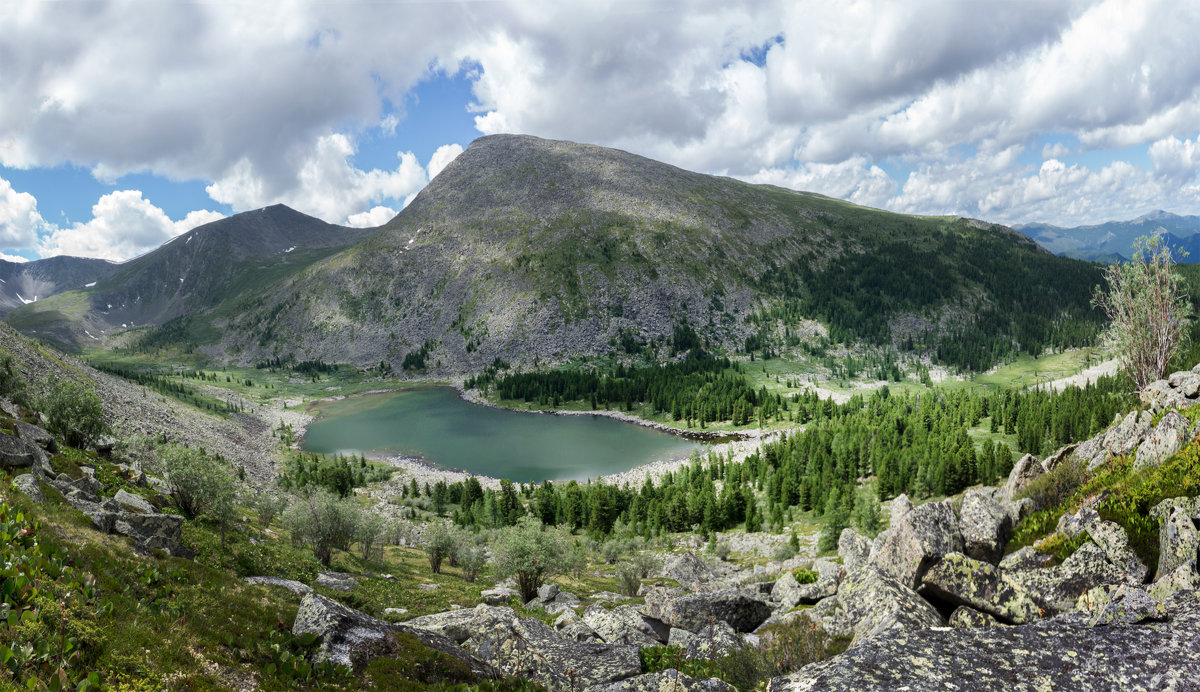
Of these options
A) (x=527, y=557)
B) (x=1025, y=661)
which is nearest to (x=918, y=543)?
(x=1025, y=661)

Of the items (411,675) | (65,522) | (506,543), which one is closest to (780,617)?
(411,675)

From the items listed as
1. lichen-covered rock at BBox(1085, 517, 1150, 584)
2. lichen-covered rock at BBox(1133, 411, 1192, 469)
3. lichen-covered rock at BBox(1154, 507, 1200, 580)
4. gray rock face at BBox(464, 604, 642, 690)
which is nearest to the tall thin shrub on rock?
lichen-covered rock at BBox(1133, 411, 1192, 469)

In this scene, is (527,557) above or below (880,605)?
below

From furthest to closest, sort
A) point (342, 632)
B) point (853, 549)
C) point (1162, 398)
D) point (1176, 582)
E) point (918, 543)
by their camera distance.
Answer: point (1162, 398)
point (853, 549)
point (918, 543)
point (342, 632)
point (1176, 582)

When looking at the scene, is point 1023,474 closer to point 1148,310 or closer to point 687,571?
point 687,571

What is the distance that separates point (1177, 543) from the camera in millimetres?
11977

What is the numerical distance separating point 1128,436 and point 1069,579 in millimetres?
16179

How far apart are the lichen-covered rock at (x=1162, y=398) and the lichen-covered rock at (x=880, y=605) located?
19063 millimetres

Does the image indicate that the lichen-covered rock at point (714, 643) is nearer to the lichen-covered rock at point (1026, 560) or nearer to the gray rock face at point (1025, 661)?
the lichen-covered rock at point (1026, 560)

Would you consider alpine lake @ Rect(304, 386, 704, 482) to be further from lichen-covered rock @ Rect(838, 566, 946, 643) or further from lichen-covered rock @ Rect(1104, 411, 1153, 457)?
lichen-covered rock @ Rect(838, 566, 946, 643)

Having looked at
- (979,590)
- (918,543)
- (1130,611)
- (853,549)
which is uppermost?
(1130,611)

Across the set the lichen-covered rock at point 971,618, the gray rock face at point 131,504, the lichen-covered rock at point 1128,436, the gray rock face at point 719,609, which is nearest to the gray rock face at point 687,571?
the gray rock face at point 719,609

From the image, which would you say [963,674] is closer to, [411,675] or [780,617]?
[411,675]

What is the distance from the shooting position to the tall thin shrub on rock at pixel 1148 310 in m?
54.8
